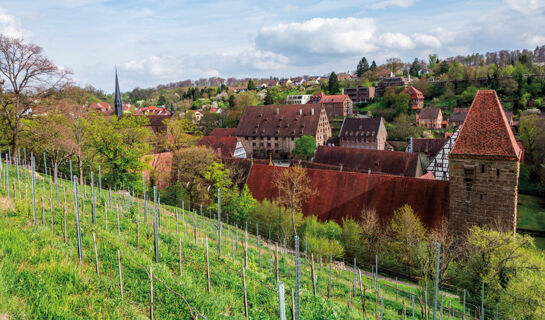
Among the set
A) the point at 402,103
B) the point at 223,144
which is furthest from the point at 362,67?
the point at 223,144

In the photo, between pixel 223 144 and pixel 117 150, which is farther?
pixel 223 144

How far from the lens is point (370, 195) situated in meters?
27.6

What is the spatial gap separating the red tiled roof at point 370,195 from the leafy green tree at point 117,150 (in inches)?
405

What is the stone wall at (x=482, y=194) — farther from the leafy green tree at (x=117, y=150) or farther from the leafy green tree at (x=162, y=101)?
the leafy green tree at (x=162, y=101)

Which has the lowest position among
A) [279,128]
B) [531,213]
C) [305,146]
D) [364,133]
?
[531,213]

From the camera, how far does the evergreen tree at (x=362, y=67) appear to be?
514 ft

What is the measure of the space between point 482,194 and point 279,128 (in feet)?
167

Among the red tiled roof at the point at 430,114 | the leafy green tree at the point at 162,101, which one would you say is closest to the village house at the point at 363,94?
the red tiled roof at the point at 430,114

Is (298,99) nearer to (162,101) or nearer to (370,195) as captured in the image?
(162,101)

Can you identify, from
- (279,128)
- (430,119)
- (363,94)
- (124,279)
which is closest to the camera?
(124,279)

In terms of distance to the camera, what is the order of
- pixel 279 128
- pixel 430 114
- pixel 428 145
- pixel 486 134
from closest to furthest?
pixel 486 134 → pixel 428 145 → pixel 279 128 → pixel 430 114

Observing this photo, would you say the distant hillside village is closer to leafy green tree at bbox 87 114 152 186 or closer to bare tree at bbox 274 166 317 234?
bare tree at bbox 274 166 317 234

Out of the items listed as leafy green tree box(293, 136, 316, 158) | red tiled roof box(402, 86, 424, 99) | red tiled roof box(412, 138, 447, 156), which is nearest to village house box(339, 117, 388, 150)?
red tiled roof box(412, 138, 447, 156)

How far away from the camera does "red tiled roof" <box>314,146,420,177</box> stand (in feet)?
134
